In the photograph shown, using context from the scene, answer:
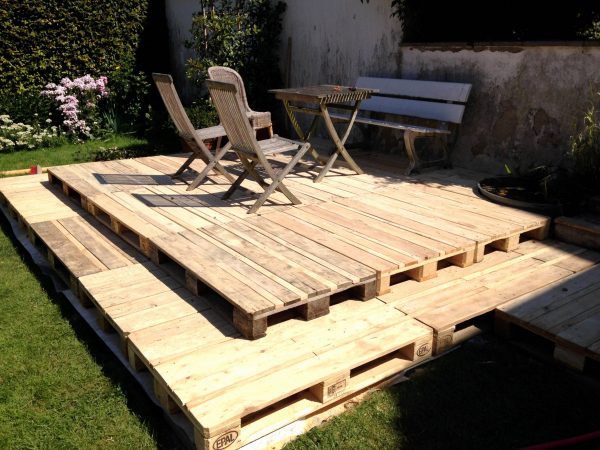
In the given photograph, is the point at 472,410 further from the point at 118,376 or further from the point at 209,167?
the point at 209,167

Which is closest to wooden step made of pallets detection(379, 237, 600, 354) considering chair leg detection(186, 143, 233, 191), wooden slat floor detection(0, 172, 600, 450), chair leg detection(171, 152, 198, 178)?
wooden slat floor detection(0, 172, 600, 450)

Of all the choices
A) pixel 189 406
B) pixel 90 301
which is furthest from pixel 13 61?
pixel 189 406

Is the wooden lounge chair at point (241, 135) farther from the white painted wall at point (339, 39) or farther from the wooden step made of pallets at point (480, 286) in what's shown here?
the white painted wall at point (339, 39)

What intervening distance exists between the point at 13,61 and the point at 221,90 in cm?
624

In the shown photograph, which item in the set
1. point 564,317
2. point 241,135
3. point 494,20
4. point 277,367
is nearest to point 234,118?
point 241,135

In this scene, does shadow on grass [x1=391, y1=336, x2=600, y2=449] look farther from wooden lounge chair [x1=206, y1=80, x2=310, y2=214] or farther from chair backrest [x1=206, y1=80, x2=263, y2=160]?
chair backrest [x1=206, y1=80, x2=263, y2=160]

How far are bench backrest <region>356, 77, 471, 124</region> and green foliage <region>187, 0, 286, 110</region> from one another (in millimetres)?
1912

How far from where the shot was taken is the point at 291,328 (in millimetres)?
2938

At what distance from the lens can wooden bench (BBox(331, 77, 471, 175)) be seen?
5570 millimetres

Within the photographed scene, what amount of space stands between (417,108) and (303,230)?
2.75 meters

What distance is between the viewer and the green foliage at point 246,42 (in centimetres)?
789

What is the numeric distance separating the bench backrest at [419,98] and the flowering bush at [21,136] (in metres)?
4.80

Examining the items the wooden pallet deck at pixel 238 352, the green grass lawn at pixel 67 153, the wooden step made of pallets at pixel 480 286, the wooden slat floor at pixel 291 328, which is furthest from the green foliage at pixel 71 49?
the wooden step made of pallets at pixel 480 286

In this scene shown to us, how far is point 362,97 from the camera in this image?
541 centimetres
